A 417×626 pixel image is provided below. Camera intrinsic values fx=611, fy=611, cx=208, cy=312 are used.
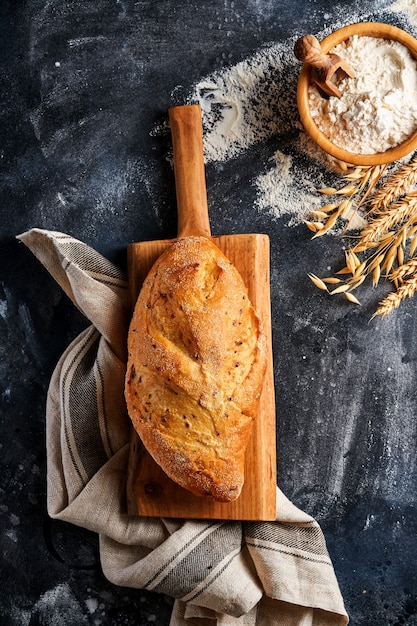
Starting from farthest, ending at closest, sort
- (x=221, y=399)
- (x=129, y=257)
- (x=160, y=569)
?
(x=129, y=257) < (x=160, y=569) < (x=221, y=399)

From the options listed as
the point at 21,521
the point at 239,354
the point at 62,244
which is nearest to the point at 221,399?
the point at 239,354

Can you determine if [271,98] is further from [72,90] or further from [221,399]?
[221,399]

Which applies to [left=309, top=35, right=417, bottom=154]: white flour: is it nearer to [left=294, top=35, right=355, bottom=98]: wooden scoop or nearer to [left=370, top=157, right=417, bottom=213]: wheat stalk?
[left=294, top=35, right=355, bottom=98]: wooden scoop

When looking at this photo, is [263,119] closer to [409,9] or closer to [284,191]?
[284,191]

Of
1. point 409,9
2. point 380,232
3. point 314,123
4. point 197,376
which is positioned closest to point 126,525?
point 197,376

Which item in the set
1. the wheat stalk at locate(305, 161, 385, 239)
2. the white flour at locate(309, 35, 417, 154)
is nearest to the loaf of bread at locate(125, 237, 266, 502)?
the wheat stalk at locate(305, 161, 385, 239)
